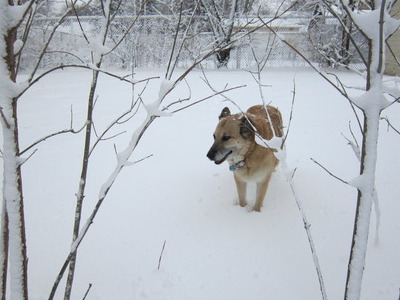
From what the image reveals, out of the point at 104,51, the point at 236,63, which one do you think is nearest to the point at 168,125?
the point at 104,51

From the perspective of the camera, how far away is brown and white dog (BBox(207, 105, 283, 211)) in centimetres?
269

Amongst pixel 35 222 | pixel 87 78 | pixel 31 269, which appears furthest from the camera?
pixel 87 78

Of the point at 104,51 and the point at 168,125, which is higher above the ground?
the point at 104,51

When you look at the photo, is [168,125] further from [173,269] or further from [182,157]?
[173,269]

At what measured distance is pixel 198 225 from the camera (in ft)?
8.25

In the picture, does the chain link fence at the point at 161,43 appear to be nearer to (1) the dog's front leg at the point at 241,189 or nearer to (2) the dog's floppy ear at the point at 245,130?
(2) the dog's floppy ear at the point at 245,130

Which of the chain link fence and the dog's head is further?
the chain link fence

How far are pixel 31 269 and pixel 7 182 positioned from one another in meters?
1.33

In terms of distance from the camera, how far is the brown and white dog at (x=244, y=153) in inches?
106

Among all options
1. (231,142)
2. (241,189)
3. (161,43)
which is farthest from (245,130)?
(161,43)

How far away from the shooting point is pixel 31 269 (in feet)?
6.52

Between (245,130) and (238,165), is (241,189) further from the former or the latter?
(245,130)

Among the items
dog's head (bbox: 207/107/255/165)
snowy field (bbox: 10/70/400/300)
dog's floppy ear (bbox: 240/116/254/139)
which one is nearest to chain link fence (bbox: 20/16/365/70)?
snowy field (bbox: 10/70/400/300)

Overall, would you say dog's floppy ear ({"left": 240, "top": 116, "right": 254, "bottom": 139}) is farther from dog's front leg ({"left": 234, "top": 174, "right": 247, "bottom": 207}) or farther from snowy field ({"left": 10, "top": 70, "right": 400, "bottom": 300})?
snowy field ({"left": 10, "top": 70, "right": 400, "bottom": 300})
